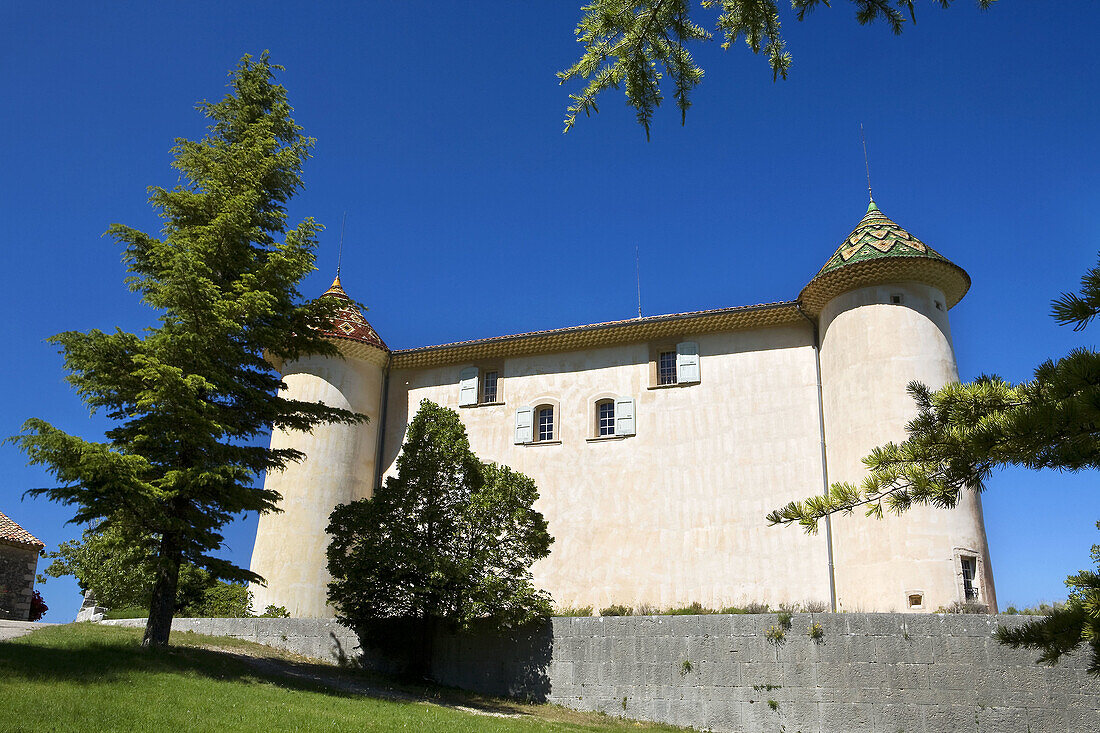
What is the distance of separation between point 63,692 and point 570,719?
8.59 metres

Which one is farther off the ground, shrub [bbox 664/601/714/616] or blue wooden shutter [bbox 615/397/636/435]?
blue wooden shutter [bbox 615/397/636/435]

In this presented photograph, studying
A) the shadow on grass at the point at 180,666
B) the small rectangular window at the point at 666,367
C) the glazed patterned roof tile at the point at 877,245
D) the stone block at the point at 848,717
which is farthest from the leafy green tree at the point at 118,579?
the glazed patterned roof tile at the point at 877,245

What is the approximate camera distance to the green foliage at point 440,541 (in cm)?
1711

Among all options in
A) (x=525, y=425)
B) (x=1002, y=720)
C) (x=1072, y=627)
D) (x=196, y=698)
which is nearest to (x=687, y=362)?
(x=525, y=425)

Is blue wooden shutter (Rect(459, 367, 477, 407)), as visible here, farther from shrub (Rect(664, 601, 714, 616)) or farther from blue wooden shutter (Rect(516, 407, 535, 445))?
shrub (Rect(664, 601, 714, 616))

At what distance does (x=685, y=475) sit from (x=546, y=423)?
4.67m

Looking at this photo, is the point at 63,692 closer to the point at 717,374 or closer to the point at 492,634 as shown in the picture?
the point at 492,634

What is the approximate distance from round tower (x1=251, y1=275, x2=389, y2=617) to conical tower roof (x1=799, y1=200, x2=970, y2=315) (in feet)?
41.6

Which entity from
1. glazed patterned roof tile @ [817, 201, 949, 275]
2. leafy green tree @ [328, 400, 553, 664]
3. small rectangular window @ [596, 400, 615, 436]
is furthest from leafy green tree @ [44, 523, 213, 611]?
glazed patterned roof tile @ [817, 201, 949, 275]

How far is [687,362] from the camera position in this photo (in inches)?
947

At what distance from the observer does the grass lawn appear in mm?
10430

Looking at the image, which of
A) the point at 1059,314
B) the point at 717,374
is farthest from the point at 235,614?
the point at 1059,314

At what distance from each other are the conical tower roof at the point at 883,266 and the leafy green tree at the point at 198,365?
12.5 metres

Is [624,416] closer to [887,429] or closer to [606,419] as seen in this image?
[606,419]
